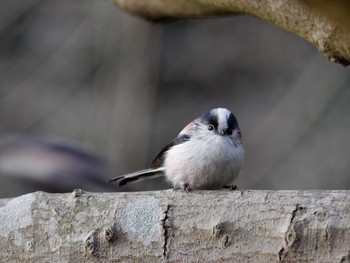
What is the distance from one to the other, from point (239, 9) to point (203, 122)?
63 centimetres

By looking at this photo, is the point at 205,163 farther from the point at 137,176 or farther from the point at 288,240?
the point at 288,240

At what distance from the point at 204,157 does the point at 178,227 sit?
83 cm

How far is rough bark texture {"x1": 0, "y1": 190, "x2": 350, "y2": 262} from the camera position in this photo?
2.61 m

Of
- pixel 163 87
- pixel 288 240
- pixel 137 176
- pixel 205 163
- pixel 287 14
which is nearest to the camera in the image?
pixel 288 240

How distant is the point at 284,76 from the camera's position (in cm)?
862

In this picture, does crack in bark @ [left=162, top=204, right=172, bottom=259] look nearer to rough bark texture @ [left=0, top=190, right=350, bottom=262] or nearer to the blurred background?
rough bark texture @ [left=0, top=190, right=350, bottom=262]

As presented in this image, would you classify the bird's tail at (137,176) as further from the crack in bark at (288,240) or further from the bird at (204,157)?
the crack in bark at (288,240)

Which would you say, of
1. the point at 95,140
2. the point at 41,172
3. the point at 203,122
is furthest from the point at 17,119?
the point at 203,122

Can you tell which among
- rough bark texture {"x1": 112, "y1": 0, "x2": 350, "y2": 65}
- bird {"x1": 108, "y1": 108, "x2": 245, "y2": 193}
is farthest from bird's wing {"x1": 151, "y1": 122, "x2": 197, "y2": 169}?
rough bark texture {"x1": 112, "y1": 0, "x2": 350, "y2": 65}

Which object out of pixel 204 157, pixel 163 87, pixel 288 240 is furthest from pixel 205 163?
pixel 163 87

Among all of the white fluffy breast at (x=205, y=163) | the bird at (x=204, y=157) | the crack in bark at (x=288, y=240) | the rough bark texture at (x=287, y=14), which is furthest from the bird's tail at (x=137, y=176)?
the crack in bark at (x=288, y=240)

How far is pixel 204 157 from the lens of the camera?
3.56 metres

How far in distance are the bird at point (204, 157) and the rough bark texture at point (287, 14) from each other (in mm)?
468

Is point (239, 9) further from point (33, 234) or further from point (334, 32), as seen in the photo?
point (33, 234)
